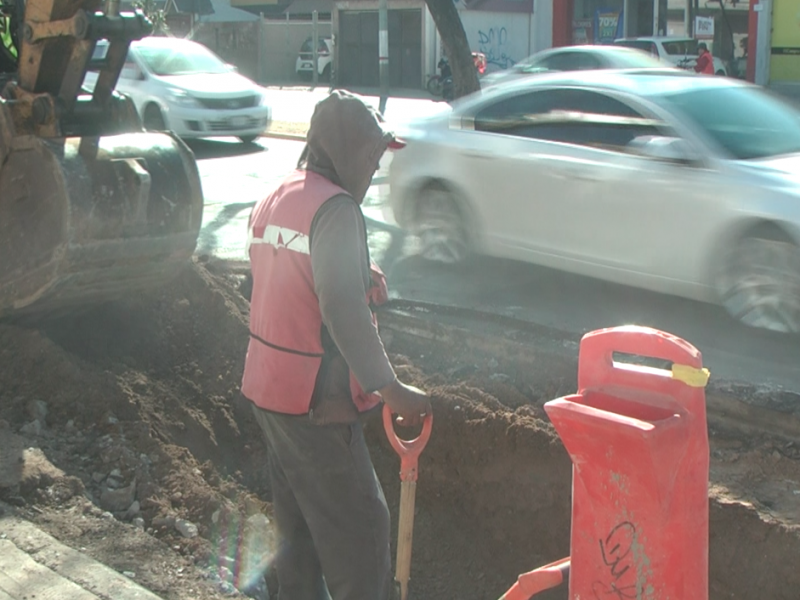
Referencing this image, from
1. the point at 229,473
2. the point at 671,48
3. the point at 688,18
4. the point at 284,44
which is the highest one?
A: the point at 688,18

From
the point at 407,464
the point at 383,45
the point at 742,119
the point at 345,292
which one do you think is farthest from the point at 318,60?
the point at 345,292

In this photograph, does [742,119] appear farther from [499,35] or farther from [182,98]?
[499,35]

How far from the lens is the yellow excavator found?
227 inches

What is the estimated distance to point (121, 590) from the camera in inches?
148

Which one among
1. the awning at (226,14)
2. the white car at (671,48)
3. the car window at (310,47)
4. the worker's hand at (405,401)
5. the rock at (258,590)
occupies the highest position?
the awning at (226,14)

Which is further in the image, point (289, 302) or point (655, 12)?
point (655, 12)

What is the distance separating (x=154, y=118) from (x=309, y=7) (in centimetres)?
2822

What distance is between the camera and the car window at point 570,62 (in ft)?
61.1

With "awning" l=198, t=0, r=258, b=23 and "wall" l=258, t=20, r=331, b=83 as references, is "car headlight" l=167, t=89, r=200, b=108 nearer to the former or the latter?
"wall" l=258, t=20, r=331, b=83

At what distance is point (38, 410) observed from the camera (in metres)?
5.53

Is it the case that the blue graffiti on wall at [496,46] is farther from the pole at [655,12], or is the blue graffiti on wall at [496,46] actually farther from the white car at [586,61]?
the white car at [586,61]

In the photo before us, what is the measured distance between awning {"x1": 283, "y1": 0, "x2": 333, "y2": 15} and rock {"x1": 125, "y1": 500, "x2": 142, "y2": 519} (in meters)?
40.7

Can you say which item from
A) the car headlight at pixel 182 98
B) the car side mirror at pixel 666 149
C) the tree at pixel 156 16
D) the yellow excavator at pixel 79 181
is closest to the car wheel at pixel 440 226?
the car side mirror at pixel 666 149

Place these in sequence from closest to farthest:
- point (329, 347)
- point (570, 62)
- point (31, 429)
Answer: point (329, 347), point (31, 429), point (570, 62)
